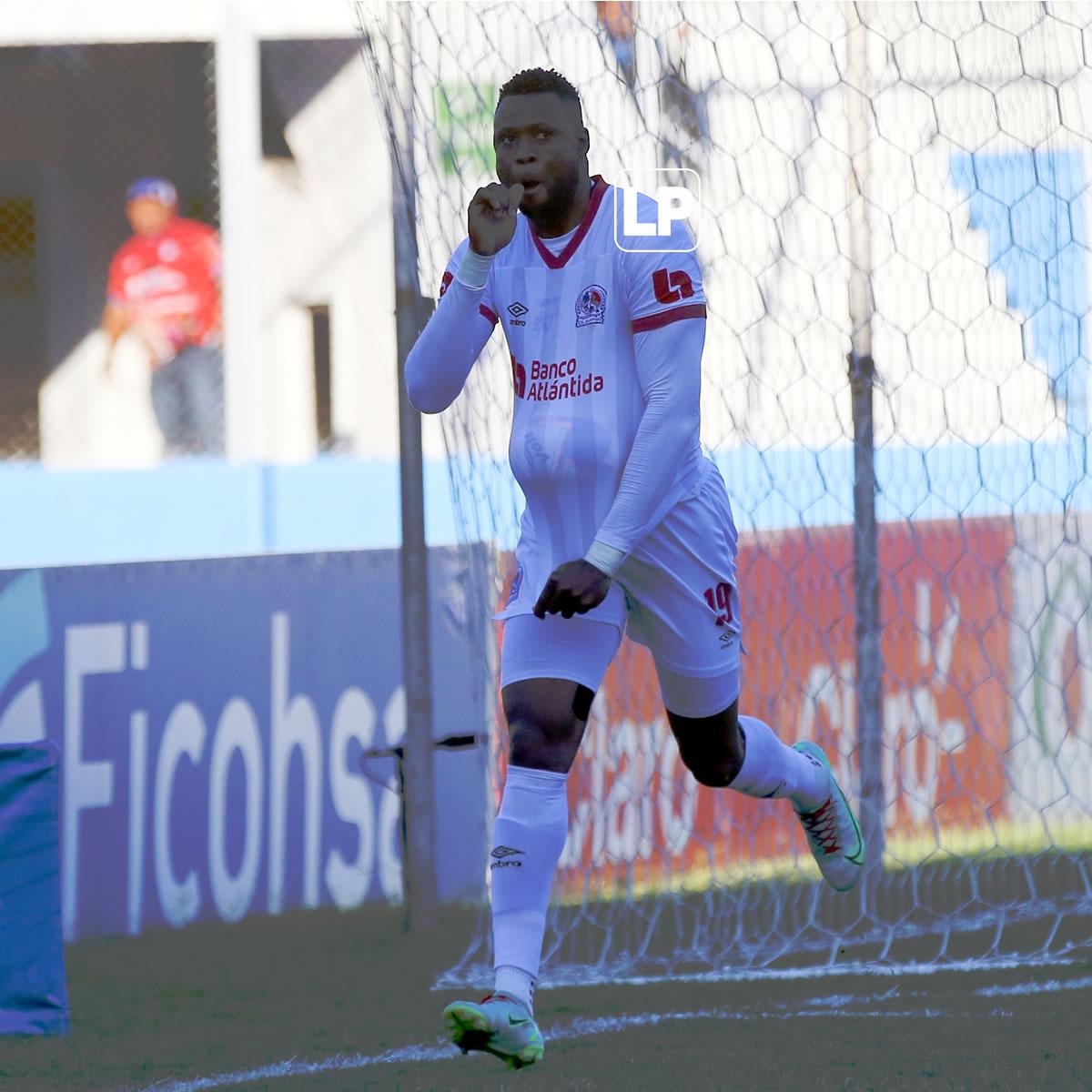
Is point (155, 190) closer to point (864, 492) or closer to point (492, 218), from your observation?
point (864, 492)

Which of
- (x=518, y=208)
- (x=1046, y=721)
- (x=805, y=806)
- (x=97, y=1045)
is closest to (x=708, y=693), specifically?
(x=805, y=806)

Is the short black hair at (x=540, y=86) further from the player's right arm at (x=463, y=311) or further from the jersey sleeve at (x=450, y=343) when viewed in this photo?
the jersey sleeve at (x=450, y=343)

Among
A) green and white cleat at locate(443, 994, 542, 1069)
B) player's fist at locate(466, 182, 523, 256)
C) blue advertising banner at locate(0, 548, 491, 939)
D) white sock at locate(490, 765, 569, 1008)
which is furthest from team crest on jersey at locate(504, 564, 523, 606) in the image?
blue advertising banner at locate(0, 548, 491, 939)

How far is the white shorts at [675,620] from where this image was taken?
3730mm

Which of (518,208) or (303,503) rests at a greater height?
(518,208)

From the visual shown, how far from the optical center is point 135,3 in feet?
29.1

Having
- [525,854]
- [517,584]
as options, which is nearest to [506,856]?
[525,854]

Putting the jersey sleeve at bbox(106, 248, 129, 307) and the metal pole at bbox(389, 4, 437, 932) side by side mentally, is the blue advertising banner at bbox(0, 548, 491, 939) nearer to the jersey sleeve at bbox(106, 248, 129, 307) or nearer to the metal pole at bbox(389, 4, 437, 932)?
the metal pole at bbox(389, 4, 437, 932)

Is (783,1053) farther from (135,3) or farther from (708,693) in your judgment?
(135,3)

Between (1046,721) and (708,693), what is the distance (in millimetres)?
2802

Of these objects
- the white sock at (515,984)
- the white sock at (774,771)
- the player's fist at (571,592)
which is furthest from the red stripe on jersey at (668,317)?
the white sock at (515,984)

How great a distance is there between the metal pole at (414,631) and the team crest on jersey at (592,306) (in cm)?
206

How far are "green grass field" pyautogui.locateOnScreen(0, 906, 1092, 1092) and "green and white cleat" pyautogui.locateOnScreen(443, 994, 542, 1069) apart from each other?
0.50m

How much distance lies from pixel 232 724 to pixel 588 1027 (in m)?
2.26
